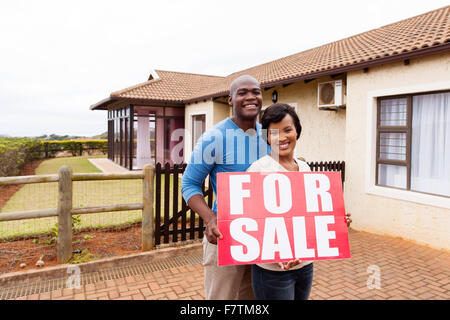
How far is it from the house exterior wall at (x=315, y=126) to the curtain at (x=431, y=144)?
7.24 ft

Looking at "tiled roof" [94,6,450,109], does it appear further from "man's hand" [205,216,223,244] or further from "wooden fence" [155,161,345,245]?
"man's hand" [205,216,223,244]

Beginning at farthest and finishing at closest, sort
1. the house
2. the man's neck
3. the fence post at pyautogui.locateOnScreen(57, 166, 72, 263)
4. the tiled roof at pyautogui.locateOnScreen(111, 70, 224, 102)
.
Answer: the tiled roof at pyautogui.locateOnScreen(111, 70, 224, 102) → the house → the fence post at pyautogui.locateOnScreen(57, 166, 72, 263) → the man's neck

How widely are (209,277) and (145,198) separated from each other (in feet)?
9.54

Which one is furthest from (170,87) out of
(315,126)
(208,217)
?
(208,217)

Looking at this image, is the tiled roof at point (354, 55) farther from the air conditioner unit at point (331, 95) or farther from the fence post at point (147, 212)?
the fence post at point (147, 212)

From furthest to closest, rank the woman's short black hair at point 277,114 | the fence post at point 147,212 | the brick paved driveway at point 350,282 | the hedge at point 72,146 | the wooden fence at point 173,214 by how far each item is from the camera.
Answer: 1. the hedge at point 72,146
2. the wooden fence at point 173,214
3. the fence post at point 147,212
4. the brick paved driveway at point 350,282
5. the woman's short black hair at point 277,114

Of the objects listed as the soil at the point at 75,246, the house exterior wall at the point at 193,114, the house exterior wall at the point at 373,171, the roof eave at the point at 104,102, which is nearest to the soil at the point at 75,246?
the soil at the point at 75,246

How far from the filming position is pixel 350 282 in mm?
4121

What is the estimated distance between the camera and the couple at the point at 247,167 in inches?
76.4

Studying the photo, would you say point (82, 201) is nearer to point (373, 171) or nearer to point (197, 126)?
point (373, 171)

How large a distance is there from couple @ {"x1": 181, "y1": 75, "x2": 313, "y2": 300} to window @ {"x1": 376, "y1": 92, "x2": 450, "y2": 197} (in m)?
4.63

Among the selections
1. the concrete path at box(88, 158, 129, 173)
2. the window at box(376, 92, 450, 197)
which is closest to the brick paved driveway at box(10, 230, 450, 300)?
the window at box(376, 92, 450, 197)

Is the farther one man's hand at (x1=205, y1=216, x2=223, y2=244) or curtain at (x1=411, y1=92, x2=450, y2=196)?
curtain at (x1=411, y1=92, x2=450, y2=196)

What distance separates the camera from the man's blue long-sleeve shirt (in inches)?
82.2
